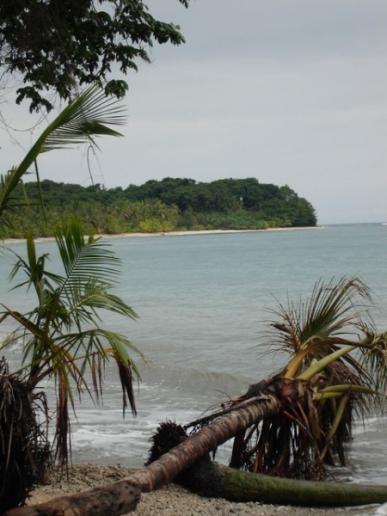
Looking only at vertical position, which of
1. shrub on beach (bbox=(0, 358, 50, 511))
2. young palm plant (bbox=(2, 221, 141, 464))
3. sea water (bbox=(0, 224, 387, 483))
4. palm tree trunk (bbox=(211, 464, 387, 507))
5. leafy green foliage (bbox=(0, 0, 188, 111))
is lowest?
sea water (bbox=(0, 224, 387, 483))

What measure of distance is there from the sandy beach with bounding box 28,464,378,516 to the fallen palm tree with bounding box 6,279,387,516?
133 millimetres

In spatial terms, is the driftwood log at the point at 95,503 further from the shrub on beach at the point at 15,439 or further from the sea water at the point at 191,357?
the sea water at the point at 191,357

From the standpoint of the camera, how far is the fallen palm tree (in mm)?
5512

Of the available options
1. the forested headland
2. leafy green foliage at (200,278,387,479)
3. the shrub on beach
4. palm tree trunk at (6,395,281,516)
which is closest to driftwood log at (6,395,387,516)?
palm tree trunk at (6,395,281,516)

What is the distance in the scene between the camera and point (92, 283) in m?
5.12

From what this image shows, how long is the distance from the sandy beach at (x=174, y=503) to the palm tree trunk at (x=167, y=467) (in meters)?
0.15

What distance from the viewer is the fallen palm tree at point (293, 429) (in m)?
5.51

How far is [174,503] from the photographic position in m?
5.09

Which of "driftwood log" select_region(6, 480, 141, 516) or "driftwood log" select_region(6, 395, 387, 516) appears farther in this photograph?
"driftwood log" select_region(6, 395, 387, 516)

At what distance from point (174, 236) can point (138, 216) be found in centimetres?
2677

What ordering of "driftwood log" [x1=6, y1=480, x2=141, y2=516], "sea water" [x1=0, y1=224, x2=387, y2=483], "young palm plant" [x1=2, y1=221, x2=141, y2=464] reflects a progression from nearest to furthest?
"driftwood log" [x1=6, y1=480, x2=141, y2=516] → "young palm plant" [x1=2, y1=221, x2=141, y2=464] → "sea water" [x1=0, y1=224, x2=387, y2=483]

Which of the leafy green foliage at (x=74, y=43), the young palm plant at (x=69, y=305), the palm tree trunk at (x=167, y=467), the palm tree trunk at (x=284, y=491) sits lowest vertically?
the palm tree trunk at (x=284, y=491)

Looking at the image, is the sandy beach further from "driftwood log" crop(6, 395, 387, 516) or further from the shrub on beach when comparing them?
the shrub on beach

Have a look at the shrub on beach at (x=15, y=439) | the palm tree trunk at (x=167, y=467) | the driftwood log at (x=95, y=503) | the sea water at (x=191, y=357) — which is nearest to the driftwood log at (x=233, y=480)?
the palm tree trunk at (x=167, y=467)
